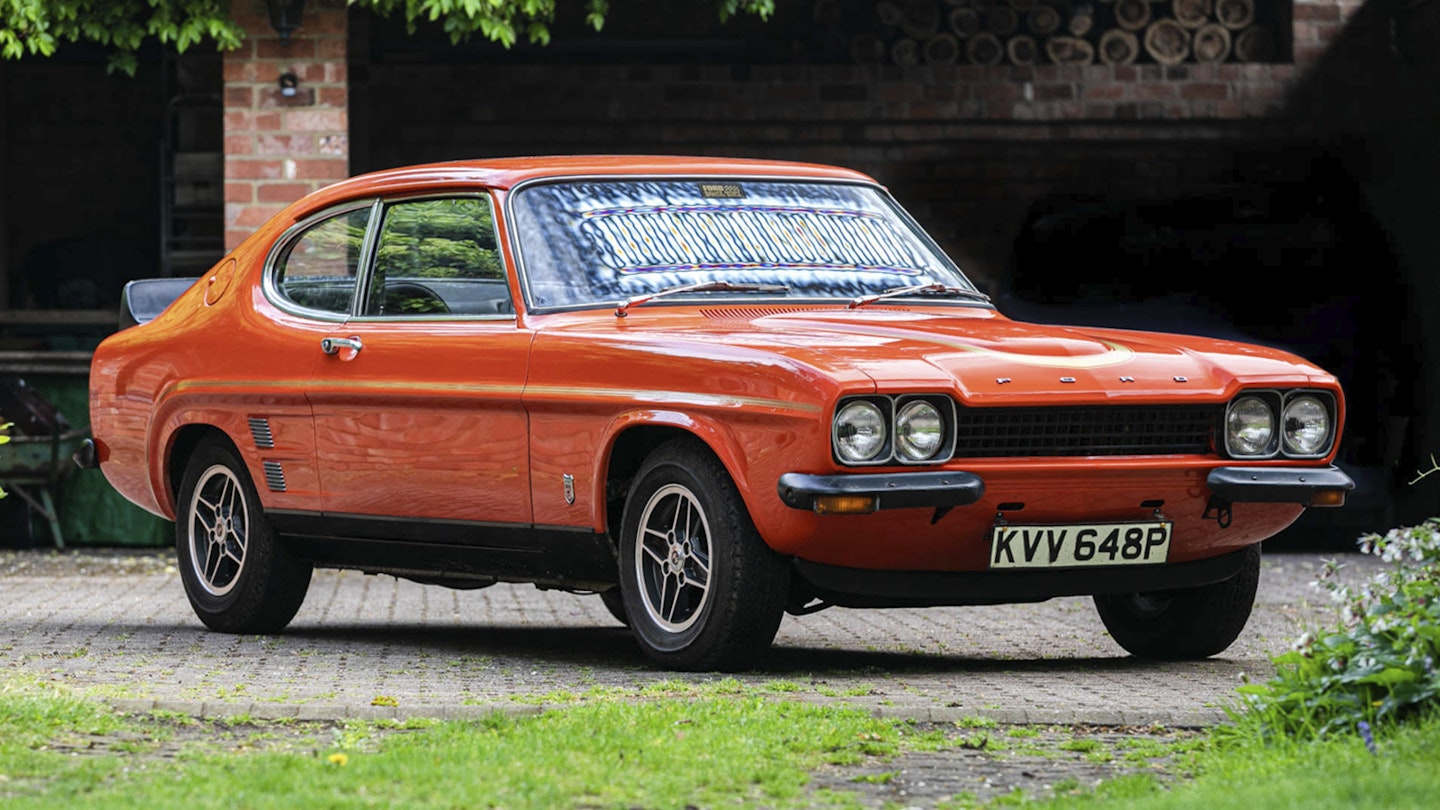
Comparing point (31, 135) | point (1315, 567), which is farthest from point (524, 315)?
point (31, 135)

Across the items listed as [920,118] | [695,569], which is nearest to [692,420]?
[695,569]

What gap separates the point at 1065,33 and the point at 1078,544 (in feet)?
29.6

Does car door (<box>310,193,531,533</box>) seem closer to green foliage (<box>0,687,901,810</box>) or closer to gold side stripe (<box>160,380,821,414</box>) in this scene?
gold side stripe (<box>160,380,821,414</box>)

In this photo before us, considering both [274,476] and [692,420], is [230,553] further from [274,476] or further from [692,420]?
[692,420]

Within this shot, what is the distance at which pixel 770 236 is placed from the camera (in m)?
7.45

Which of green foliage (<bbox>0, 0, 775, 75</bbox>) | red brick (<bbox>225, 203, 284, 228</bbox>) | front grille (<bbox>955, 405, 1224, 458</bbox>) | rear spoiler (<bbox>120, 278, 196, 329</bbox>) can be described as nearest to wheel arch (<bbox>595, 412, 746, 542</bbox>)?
front grille (<bbox>955, 405, 1224, 458</bbox>)

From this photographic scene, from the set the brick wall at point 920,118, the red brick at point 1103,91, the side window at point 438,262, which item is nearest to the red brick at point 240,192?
the brick wall at point 920,118

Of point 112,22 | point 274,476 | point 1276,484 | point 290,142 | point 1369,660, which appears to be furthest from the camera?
point 112,22

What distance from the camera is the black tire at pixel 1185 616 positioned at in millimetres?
→ 7223

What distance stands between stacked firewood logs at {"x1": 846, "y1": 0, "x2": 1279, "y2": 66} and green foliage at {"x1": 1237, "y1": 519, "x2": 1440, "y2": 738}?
9739 mm

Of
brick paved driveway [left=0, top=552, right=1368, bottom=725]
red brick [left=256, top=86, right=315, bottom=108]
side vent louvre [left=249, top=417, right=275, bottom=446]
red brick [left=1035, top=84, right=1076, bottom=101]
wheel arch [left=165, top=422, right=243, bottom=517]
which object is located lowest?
brick paved driveway [left=0, top=552, right=1368, bottom=725]

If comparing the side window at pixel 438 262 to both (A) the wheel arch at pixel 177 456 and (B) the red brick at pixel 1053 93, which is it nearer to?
(A) the wheel arch at pixel 177 456

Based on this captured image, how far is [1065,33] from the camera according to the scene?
1502cm

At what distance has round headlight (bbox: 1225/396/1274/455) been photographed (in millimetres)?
6691
